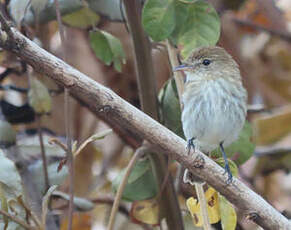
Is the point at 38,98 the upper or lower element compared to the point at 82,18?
lower

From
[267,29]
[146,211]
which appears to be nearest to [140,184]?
[146,211]

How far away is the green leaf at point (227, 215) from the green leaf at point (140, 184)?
454 mm

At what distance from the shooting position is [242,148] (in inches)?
94.5

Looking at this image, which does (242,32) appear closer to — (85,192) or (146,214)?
(85,192)

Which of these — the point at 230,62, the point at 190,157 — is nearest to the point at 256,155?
the point at 230,62

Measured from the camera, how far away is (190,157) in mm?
1735

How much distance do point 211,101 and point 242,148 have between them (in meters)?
0.27

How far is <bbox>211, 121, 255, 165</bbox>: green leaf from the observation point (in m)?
2.38

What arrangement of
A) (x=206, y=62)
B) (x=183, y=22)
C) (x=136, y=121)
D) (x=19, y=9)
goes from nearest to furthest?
(x=136, y=121)
(x=19, y=9)
(x=183, y=22)
(x=206, y=62)

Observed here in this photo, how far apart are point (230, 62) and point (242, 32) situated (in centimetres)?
138

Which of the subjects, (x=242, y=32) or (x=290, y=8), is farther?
(x=290, y=8)

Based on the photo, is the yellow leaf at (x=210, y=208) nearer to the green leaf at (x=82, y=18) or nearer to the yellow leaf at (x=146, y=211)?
the yellow leaf at (x=146, y=211)

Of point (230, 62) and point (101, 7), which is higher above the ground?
point (101, 7)

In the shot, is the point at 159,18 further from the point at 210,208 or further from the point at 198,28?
the point at 210,208
